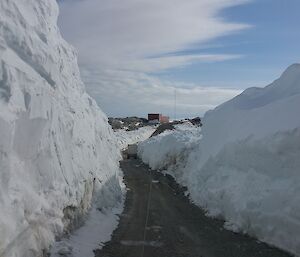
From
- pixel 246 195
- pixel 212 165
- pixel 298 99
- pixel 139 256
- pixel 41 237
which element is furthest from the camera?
pixel 212 165

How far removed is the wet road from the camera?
46.9 feet

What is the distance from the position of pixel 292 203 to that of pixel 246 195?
2.86 meters

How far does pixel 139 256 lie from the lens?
1359 centimetres

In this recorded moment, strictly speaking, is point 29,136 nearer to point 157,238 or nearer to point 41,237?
point 41,237

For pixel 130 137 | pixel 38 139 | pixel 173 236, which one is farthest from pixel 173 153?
pixel 130 137

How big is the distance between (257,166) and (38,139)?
8961 mm

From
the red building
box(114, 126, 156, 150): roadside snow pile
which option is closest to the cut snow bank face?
box(114, 126, 156, 150): roadside snow pile

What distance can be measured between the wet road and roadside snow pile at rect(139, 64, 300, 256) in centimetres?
64

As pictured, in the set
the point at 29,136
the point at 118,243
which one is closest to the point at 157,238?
the point at 118,243

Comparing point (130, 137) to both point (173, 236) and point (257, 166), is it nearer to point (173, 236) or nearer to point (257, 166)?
point (257, 166)

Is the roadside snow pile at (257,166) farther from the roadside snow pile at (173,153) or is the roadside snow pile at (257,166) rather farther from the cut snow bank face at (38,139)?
the roadside snow pile at (173,153)

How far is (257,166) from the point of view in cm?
1855

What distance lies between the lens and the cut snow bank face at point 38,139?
10938 millimetres

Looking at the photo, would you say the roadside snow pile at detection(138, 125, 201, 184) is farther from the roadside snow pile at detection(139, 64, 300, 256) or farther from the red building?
the red building
